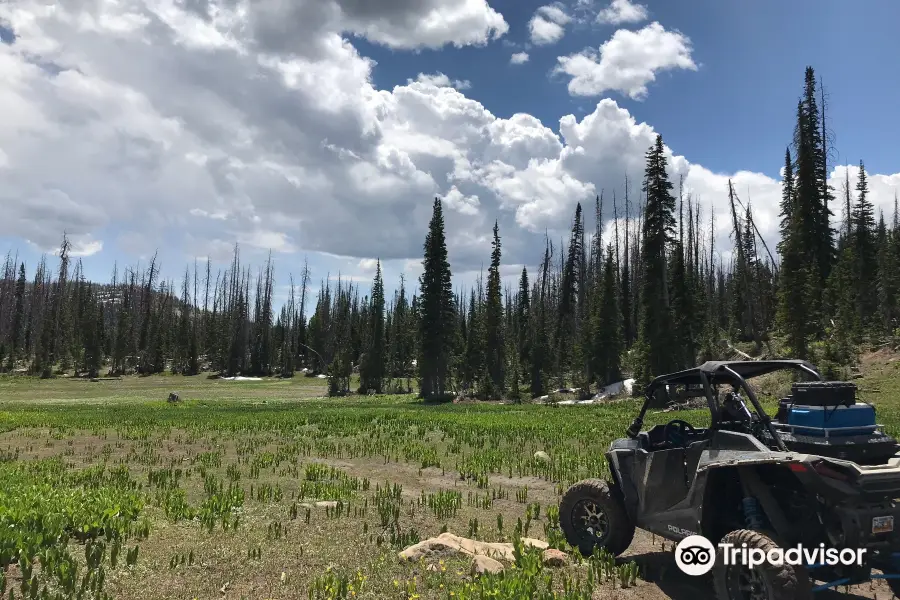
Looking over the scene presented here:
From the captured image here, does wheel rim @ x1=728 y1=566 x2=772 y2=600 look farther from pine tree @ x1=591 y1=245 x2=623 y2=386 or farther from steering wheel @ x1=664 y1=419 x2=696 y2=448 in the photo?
pine tree @ x1=591 y1=245 x2=623 y2=386

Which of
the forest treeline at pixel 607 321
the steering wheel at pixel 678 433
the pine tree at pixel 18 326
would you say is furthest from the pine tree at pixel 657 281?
the pine tree at pixel 18 326

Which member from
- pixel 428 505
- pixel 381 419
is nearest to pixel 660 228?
pixel 381 419

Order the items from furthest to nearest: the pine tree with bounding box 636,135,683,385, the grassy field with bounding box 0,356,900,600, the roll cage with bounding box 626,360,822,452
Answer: the pine tree with bounding box 636,135,683,385
the grassy field with bounding box 0,356,900,600
the roll cage with bounding box 626,360,822,452

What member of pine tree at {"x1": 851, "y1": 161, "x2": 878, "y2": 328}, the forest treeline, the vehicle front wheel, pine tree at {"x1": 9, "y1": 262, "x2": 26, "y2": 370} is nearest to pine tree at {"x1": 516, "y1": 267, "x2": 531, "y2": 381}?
the forest treeline

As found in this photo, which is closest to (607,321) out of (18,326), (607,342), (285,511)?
(607,342)

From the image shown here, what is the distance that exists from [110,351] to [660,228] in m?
101

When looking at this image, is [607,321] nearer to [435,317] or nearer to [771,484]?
[435,317]

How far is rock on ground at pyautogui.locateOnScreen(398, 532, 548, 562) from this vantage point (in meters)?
7.09

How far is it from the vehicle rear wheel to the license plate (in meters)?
0.78

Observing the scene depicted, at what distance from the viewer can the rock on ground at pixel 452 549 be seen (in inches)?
279

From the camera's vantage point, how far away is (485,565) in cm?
662

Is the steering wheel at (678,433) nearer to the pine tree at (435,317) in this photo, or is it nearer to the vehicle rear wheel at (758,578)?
the vehicle rear wheel at (758,578)

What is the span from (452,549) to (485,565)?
0.65m

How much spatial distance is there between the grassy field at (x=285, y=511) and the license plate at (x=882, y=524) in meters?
2.34
